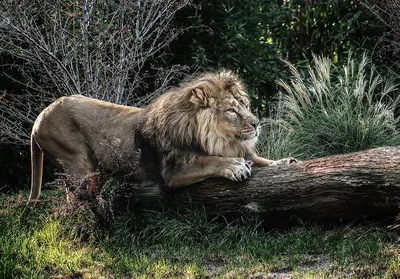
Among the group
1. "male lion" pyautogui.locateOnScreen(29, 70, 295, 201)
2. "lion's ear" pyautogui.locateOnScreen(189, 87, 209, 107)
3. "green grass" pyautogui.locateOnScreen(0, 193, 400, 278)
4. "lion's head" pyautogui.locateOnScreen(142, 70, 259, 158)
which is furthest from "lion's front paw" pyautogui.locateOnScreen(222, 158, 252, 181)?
"lion's ear" pyautogui.locateOnScreen(189, 87, 209, 107)

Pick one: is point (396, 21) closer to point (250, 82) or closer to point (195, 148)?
point (250, 82)

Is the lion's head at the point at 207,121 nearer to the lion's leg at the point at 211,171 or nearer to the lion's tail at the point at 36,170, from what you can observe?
the lion's leg at the point at 211,171

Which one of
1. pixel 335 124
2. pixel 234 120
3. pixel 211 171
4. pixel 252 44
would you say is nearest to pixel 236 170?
pixel 211 171

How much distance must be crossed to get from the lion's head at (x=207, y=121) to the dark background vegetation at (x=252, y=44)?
115 inches

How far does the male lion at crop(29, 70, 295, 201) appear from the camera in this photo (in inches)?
224

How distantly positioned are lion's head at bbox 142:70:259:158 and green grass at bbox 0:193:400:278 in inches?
22.3

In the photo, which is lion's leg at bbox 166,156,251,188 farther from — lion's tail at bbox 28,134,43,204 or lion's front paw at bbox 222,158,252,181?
lion's tail at bbox 28,134,43,204

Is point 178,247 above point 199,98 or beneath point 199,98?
beneath

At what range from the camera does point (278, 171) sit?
560 cm

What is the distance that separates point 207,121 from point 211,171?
1.40 ft

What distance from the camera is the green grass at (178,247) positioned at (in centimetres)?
477

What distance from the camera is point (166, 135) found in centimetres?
575

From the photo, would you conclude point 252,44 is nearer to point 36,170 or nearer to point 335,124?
point 335,124

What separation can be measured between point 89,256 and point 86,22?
3.14 metres
